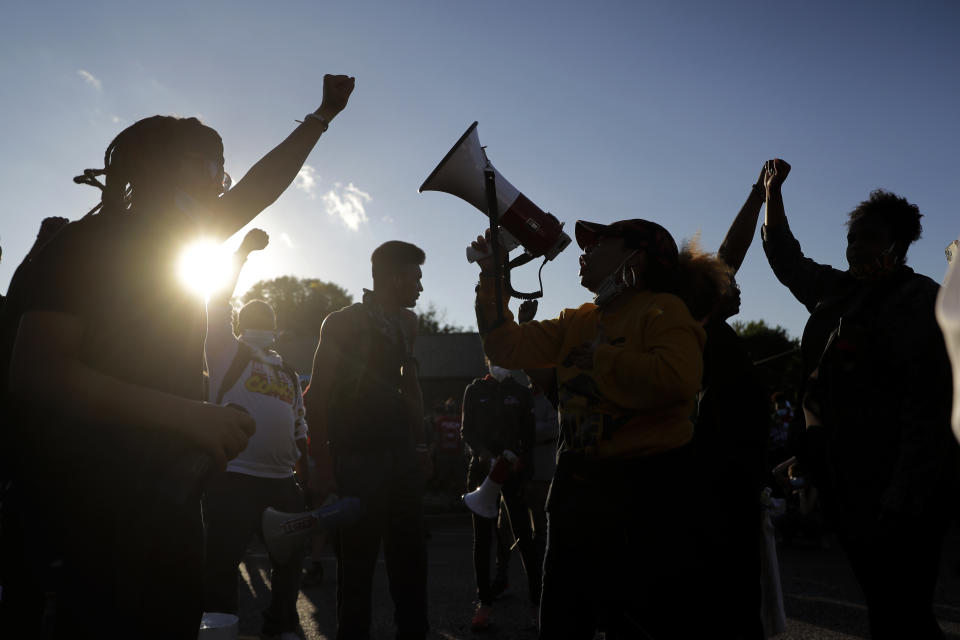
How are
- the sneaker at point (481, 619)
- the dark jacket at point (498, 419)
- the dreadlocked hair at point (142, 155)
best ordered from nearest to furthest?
the dreadlocked hair at point (142, 155) < the sneaker at point (481, 619) < the dark jacket at point (498, 419)

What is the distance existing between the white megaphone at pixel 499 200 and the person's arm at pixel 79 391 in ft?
4.63

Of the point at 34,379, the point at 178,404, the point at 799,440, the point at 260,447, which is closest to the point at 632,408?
the point at 799,440

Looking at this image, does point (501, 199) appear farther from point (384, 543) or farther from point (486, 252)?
point (384, 543)

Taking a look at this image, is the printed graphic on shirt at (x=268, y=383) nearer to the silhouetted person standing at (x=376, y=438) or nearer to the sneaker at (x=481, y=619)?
the silhouetted person standing at (x=376, y=438)

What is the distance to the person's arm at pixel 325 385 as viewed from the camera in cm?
364

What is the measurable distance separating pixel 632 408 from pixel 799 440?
113cm

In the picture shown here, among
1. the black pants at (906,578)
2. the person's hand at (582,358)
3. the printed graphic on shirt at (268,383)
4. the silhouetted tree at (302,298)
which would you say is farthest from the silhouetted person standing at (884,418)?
the silhouetted tree at (302,298)

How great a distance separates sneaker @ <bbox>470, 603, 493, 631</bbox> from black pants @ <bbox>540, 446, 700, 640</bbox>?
2.84 m

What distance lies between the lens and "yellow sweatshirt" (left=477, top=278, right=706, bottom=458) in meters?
2.24

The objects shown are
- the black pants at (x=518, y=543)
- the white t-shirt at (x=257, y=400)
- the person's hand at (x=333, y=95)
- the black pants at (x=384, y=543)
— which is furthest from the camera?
the black pants at (x=518, y=543)

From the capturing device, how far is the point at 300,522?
2.95m

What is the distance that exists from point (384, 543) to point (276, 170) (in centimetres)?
195

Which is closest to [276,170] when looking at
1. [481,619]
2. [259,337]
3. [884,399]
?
[884,399]

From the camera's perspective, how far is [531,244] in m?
2.69
